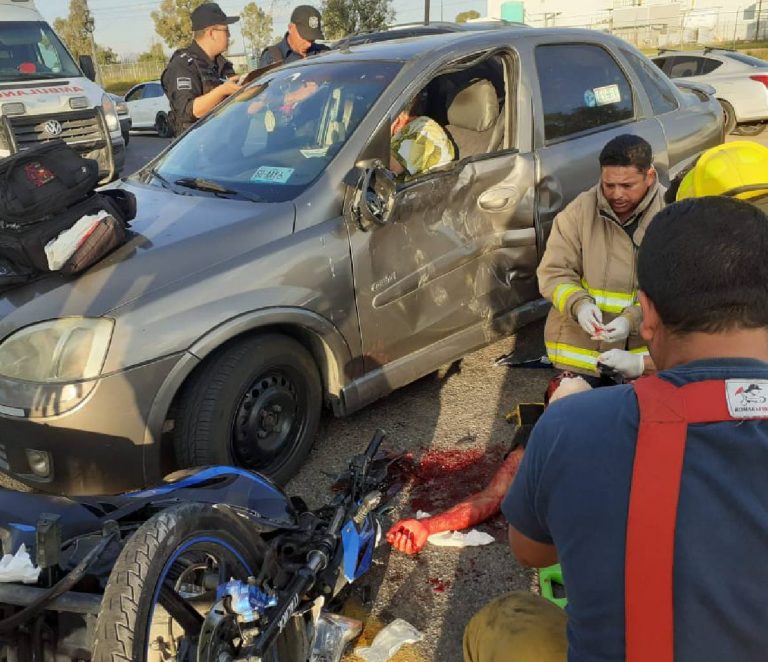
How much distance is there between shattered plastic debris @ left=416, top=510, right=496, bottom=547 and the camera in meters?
2.71

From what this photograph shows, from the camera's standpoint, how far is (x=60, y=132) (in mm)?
8727

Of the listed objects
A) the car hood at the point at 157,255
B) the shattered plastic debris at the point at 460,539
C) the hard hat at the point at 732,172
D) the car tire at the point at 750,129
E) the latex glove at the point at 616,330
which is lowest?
the shattered plastic debris at the point at 460,539

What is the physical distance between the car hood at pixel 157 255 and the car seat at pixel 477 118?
140cm

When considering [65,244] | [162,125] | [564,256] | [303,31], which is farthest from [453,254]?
[162,125]

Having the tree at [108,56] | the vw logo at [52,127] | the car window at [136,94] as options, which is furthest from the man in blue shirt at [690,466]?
the tree at [108,56]

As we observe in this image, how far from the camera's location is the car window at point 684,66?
37.9ft

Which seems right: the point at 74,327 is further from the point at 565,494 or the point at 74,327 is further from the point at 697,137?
the point at 697,137

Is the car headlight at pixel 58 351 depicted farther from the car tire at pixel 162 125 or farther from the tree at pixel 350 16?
the tree at pixel 350 16

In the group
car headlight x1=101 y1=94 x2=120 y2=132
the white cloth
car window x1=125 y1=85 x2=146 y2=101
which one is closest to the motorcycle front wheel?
the white cloth

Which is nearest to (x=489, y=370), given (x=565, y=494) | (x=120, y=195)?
(x=120, y=195)

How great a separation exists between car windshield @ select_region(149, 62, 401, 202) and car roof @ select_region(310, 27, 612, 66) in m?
0.09

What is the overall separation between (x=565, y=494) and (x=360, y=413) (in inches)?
100

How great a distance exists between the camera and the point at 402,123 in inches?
141

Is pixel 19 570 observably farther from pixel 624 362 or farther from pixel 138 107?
pixel 138 107
